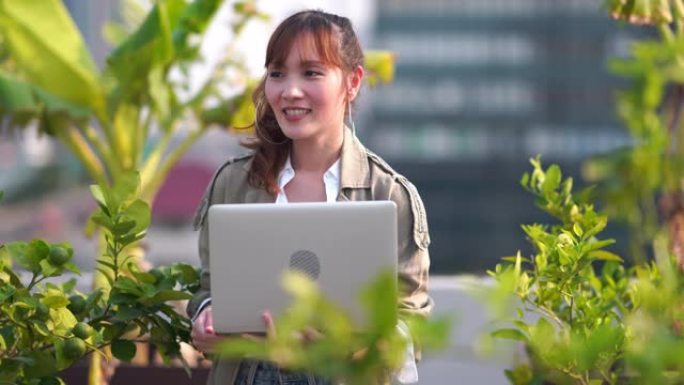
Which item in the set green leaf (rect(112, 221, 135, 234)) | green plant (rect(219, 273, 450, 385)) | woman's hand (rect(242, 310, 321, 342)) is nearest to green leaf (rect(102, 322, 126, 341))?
green leaf (rect(112, 221, 135, 234))

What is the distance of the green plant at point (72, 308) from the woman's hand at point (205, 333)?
383mm

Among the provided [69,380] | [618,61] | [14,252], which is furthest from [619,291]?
[618,61]

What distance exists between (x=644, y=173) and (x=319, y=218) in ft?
2.88

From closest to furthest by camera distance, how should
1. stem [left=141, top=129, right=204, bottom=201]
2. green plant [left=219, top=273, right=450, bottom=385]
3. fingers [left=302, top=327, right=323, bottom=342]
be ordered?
green plant [left=219, top=273, right=450, bottom=385] → fingers [left=302, top=327, right=323, bottom=342] → stem [left=141, top=129, right=204, bottom=201]

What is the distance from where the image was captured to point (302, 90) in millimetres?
2377

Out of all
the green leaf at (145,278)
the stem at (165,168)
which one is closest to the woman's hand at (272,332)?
the green leaf at (145,278)

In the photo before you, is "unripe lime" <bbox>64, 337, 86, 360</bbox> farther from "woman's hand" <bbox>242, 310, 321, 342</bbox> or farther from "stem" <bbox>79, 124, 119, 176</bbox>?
"stem" <bbox>79, 124, 119, 176</bbox>

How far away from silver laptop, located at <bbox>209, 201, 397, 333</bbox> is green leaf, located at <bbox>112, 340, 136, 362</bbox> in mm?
662

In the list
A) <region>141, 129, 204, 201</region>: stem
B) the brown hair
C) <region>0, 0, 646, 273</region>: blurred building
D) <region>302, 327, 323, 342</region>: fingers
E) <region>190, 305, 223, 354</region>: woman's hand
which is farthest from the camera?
<region>0, 0, 646, 273</region>: blurred building

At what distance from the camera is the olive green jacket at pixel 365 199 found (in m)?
2.42

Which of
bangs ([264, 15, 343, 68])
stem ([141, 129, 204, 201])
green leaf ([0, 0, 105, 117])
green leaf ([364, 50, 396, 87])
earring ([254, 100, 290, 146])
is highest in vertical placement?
bangs ([264, 15, 343, 68])

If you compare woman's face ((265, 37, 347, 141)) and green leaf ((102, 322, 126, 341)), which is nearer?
woman's face ((265, 37, 347, 141))

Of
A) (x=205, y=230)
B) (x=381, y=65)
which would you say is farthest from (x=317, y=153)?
(x=381, y=65)

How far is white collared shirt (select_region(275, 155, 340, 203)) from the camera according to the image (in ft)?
8.13
